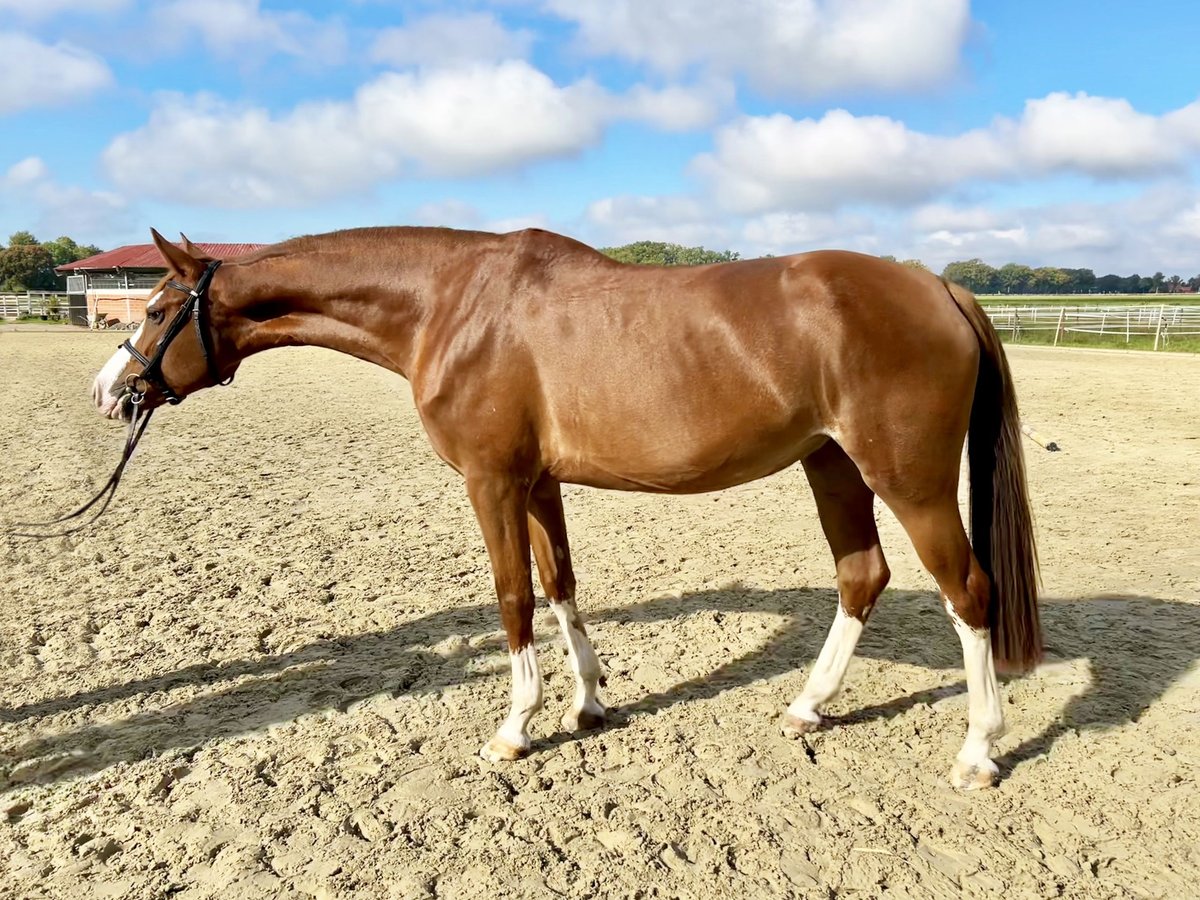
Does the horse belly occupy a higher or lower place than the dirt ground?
higher

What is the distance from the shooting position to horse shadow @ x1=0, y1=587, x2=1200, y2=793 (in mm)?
3230

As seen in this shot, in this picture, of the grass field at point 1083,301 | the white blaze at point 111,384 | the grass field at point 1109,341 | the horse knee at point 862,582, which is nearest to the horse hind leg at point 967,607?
the horse knee at point 862,582

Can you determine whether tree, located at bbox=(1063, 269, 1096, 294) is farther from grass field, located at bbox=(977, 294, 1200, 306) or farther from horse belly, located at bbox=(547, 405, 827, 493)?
horse belly, located at bbox=(547, 405, 827, 493)

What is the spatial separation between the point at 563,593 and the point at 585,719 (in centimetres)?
55

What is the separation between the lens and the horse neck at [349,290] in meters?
3.29

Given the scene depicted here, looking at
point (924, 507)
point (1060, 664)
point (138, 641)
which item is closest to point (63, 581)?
point (138, 641)

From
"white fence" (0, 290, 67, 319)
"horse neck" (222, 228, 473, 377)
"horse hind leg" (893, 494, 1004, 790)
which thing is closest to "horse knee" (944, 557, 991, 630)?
"horse hind leg" (893, 494, 1004, 790)

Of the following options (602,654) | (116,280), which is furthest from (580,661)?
(116,280)

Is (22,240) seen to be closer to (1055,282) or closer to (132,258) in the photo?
(132,258)

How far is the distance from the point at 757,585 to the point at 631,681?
1.51 metres

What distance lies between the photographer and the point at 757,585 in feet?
16.5

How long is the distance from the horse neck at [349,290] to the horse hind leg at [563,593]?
0.83 metres

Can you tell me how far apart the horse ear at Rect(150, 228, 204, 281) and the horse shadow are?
74.9 inches

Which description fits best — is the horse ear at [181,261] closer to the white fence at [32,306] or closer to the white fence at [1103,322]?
the white fence at [1103,322]
